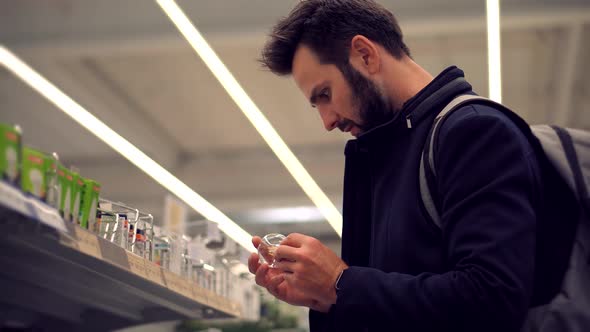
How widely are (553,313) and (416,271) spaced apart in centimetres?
27

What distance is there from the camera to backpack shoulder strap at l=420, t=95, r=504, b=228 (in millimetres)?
1444

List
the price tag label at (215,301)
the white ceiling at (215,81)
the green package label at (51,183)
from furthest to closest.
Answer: the white ceiling at (215,81)
the price tag label at (215,301)
the green package label at (51,183)

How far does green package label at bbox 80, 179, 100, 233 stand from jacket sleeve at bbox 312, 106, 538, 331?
31.4 inches

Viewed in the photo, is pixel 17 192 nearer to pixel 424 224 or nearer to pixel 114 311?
pixel 424 224

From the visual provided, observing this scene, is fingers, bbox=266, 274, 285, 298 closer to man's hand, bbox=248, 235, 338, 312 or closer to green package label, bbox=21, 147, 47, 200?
man's hand, bbox=248, 235, 338, 312

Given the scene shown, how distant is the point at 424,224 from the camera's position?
4.73 ft

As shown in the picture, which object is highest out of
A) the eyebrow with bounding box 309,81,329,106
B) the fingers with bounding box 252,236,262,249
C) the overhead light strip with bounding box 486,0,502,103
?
the overhead light strip with bounding box 486,0,502,103

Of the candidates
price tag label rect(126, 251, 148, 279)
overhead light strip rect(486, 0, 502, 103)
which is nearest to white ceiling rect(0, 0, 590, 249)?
overhead light strip rect(486, 0, 502, 103)

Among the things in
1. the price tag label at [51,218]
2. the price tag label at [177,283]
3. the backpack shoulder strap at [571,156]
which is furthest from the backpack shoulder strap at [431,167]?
the price tag label at [177,283]

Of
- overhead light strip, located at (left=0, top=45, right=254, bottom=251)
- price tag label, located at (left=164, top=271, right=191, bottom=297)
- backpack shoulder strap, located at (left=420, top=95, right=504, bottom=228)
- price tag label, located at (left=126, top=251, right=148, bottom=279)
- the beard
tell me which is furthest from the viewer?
overhead light strip, located at (left=0, top=45, right=254, bottom=251)

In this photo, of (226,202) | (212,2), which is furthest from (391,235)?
(226,202)

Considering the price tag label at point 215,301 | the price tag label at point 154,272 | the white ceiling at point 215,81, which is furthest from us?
the white ceiling at point 215,81

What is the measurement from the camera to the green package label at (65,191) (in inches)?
68.1

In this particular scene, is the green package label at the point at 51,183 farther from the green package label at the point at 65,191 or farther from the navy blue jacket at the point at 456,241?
the navy blue jacket at the point at 456,241
